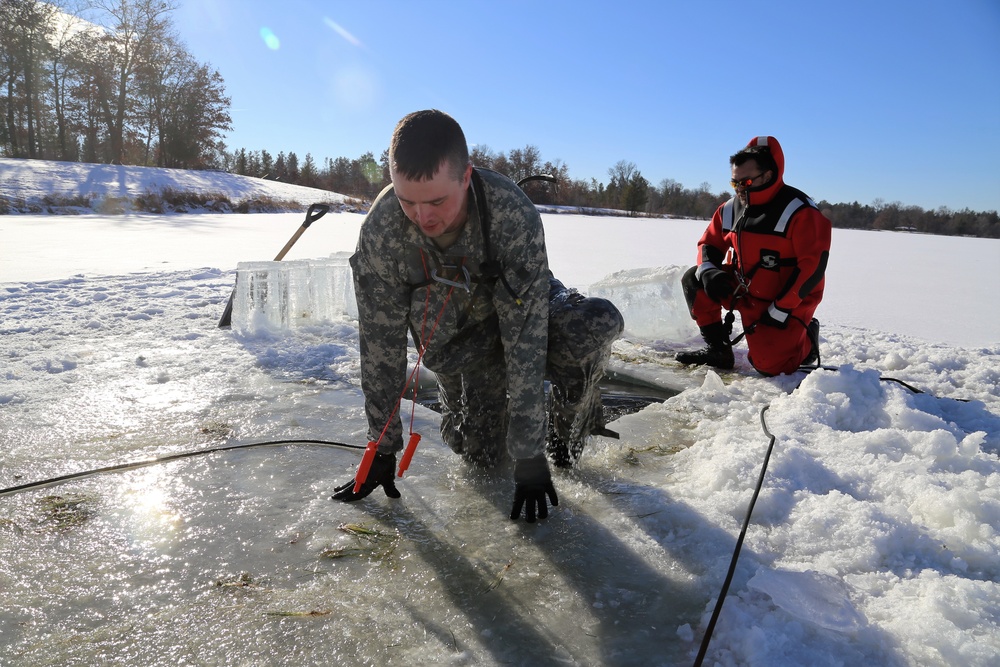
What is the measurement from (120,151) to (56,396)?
30.0 m

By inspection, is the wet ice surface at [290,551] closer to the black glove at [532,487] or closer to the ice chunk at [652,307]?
the black glove at [532,487]

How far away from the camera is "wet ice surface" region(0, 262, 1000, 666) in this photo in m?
1.42

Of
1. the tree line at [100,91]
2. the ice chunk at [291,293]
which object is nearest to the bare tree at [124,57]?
the tree line at [100,91]

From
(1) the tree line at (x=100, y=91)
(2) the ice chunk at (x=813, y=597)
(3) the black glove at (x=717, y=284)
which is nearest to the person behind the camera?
(2) the ice chunk at (x=813, y=597)

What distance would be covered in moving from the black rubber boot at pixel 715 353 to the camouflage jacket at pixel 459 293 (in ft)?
7.67

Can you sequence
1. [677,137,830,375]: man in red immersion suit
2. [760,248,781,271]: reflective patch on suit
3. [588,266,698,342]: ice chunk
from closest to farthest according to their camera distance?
[677,137,830,375]: man in red immersion suit, [760,248,781,271]: reflective patch on suit, [588,266,698,342]: ice chunk

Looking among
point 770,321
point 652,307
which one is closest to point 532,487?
point 770,321

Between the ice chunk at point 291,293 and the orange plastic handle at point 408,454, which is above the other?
the ice chunk at point 291,293

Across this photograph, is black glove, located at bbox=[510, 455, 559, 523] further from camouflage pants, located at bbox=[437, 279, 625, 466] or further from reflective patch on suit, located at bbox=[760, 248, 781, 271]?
reflective patch on suit, located at bbox=[760, 248, 781, 271]

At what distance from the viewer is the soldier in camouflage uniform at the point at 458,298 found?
171 cm

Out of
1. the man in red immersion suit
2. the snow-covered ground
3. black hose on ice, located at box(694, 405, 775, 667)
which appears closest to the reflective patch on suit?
the man in red immersion suit

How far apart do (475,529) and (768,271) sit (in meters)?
2.79

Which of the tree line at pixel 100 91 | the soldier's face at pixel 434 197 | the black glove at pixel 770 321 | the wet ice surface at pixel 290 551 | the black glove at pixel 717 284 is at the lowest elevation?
the wet ice surface at pixel 290 551

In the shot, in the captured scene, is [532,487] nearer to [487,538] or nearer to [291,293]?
[487,538]
